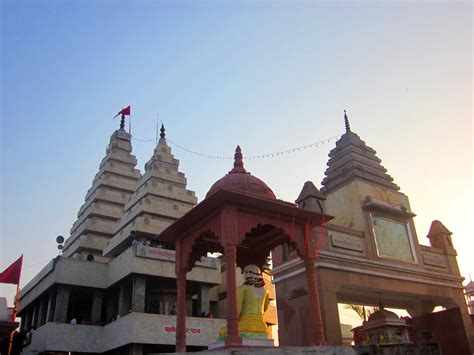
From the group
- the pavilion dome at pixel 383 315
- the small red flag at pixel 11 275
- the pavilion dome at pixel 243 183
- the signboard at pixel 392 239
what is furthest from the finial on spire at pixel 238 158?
the small red flag at pixel 11 275

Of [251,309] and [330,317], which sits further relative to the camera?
[330,317]

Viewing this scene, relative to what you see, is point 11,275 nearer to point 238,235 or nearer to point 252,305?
point 252,305

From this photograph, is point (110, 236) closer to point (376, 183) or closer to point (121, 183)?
point (121, 183)

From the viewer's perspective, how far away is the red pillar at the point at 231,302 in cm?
931

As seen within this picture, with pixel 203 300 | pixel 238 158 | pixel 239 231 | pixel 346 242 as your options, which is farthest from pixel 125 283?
pixel 239 231

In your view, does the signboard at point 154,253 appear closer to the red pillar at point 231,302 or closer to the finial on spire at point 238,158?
the finial on spire at point 238,158

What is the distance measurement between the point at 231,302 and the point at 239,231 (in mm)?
1699

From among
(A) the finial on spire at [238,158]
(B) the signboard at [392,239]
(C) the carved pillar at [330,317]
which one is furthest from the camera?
(B) the signboard at [392,239]

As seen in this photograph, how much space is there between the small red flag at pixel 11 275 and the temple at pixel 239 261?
29.2 ft

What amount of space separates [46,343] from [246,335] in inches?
950

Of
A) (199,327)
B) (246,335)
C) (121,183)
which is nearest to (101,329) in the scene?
(199,327)

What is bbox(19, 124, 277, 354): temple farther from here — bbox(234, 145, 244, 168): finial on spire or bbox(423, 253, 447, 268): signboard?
bbox(234, 145, 244, 168): finial on spire

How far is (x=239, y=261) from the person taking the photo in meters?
12.9

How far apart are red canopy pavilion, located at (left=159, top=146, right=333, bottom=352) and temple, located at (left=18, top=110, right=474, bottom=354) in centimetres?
3
